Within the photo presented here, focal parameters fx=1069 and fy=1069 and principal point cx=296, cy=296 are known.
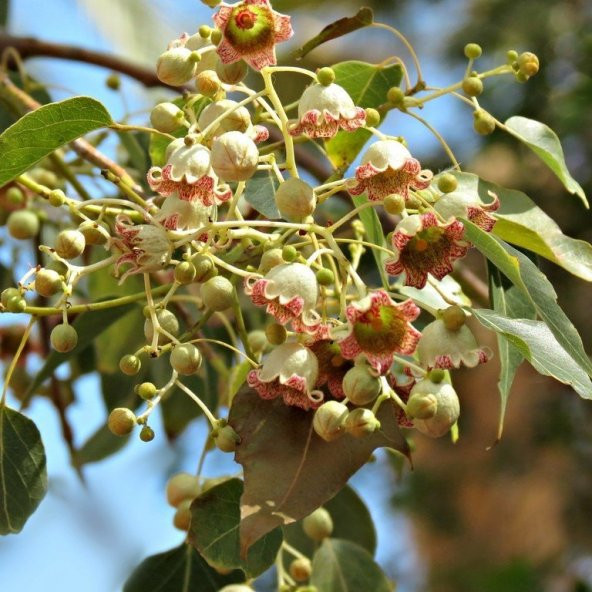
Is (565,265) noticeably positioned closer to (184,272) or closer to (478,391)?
(184,272)

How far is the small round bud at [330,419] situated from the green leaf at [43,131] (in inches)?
14.3

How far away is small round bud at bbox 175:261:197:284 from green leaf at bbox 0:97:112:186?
0.20 m

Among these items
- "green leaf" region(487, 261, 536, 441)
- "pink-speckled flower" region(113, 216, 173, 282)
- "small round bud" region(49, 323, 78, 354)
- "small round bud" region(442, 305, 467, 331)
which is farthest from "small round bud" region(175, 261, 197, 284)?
"green leaf" region(487, 261, 536, 441)

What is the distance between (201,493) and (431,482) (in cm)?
442

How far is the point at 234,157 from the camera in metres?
0.88

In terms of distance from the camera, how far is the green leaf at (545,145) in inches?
42.9

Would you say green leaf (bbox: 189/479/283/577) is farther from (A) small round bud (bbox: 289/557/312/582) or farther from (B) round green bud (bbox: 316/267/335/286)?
(B) round green bud (bbox: 316/267/335/286)

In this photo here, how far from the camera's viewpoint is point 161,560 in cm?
131

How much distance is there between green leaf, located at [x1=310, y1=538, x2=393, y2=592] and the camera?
137cm

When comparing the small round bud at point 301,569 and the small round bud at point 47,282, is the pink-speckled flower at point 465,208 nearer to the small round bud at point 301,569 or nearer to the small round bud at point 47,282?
the small round bud at point 47,282

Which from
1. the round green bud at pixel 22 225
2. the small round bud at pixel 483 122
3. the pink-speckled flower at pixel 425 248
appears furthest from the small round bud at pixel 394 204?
the round green bud at pixel 22 225

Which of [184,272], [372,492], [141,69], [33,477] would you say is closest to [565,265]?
[184,272]

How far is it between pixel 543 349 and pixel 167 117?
1.30ft

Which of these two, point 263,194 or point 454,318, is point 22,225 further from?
point 454,318
